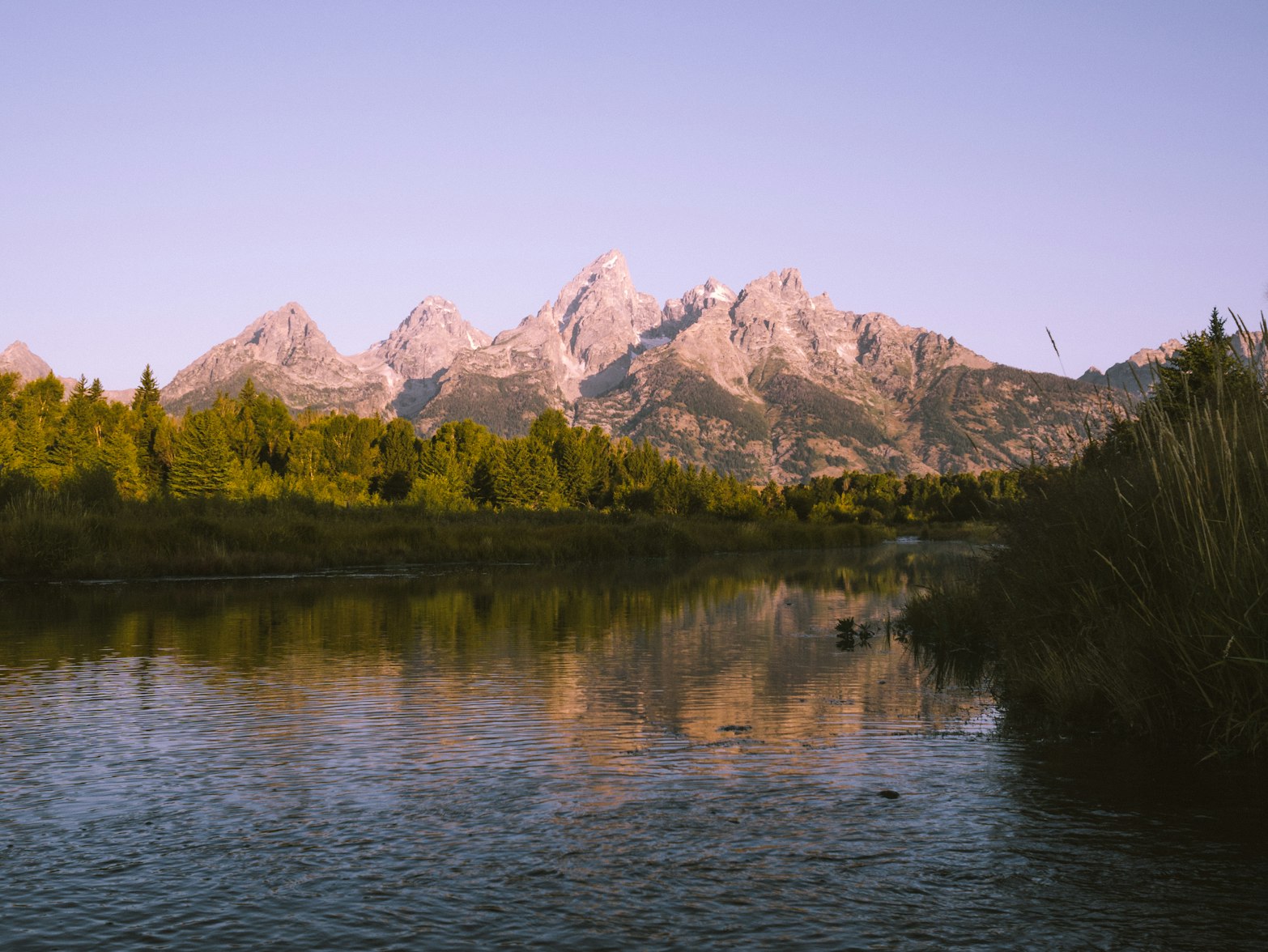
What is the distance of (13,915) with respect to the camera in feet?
24.8

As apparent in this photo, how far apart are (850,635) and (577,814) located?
16785 mm

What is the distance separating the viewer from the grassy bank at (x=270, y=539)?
43.0 meters

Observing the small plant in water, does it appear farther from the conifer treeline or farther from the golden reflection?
the conifer treeline

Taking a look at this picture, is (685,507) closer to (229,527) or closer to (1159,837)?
(229,527)

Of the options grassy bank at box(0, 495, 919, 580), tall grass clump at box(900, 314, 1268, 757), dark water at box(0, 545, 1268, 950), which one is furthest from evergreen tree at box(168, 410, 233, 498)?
tall grass clump at box(900, 314, 1268, 757)

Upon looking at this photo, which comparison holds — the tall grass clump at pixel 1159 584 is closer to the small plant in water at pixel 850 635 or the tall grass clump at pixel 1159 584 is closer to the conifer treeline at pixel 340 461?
the small plant in water at pixel 850 635

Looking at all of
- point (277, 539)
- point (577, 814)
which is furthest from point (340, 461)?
point (577, 814)

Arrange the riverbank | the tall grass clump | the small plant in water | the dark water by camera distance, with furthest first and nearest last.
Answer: the riverbank < the small plant in water < the tall grass clump < the dark water

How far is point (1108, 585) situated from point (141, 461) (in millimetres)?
104599

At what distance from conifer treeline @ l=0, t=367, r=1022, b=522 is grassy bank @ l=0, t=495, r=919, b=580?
13.1 m

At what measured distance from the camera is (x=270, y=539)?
52.2 meters

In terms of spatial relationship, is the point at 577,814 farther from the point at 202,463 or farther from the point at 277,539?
the point at 202,463

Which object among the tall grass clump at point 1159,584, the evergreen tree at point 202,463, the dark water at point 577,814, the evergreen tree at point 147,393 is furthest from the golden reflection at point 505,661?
the evergreen tree at point 147,393

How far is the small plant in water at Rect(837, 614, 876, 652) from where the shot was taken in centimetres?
2505
